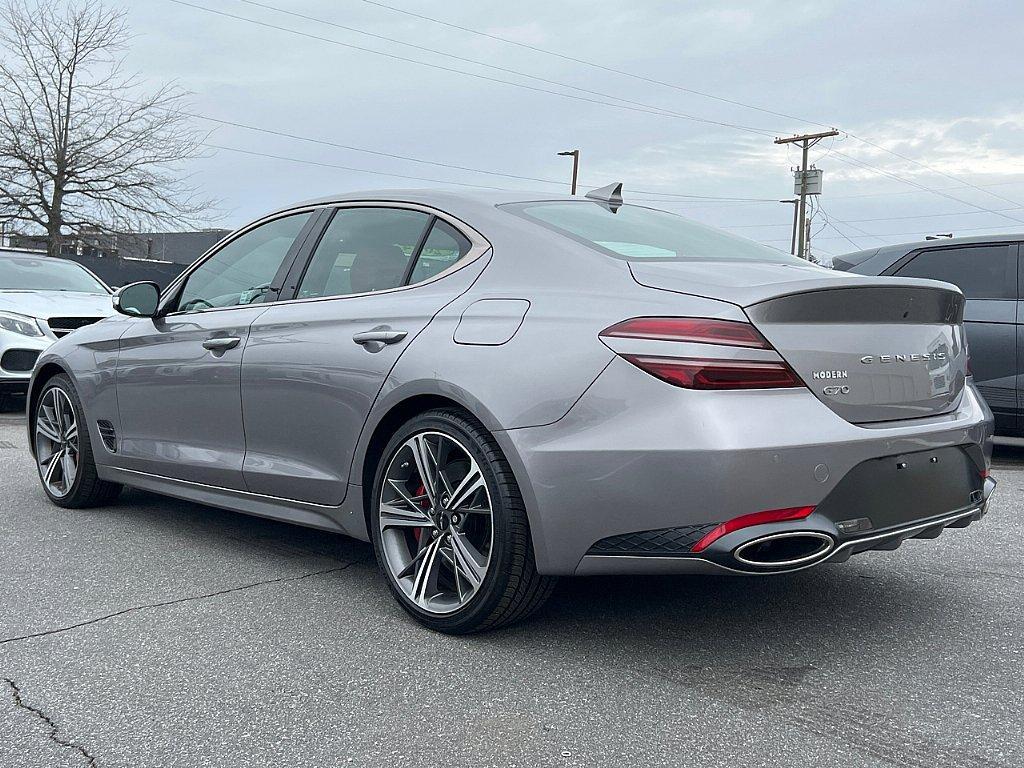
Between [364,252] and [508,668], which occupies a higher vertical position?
[364,252]

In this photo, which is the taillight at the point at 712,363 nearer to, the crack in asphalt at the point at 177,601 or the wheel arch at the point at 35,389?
the crack in asphalt at the point at 177,601

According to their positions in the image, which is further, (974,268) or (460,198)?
(974,268)

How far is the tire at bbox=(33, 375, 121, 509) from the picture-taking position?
537cm

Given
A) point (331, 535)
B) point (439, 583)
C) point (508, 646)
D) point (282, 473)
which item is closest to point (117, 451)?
point (331, 535)

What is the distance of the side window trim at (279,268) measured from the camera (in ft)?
14.3

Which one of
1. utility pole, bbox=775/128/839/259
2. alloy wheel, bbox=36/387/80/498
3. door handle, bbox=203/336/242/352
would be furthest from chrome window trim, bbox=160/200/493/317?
utility pole, bbox=775/128/839/259

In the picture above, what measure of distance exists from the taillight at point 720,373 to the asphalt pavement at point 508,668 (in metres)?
0.87

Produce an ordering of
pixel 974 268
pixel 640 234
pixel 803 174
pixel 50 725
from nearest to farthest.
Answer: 1. pixel 50 725
2. pixel 640 234
3. pixel 974 268
4. pixel 803 174

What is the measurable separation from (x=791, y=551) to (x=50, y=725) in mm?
2038

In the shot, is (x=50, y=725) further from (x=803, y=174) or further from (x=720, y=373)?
(x=803, y=174)

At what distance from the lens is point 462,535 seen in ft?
11.1

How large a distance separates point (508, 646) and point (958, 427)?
1588 mm

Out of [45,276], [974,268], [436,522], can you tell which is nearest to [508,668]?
[436,522]

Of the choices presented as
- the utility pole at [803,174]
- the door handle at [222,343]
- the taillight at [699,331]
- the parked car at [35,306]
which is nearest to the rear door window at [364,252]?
the door handle at [222,343]
